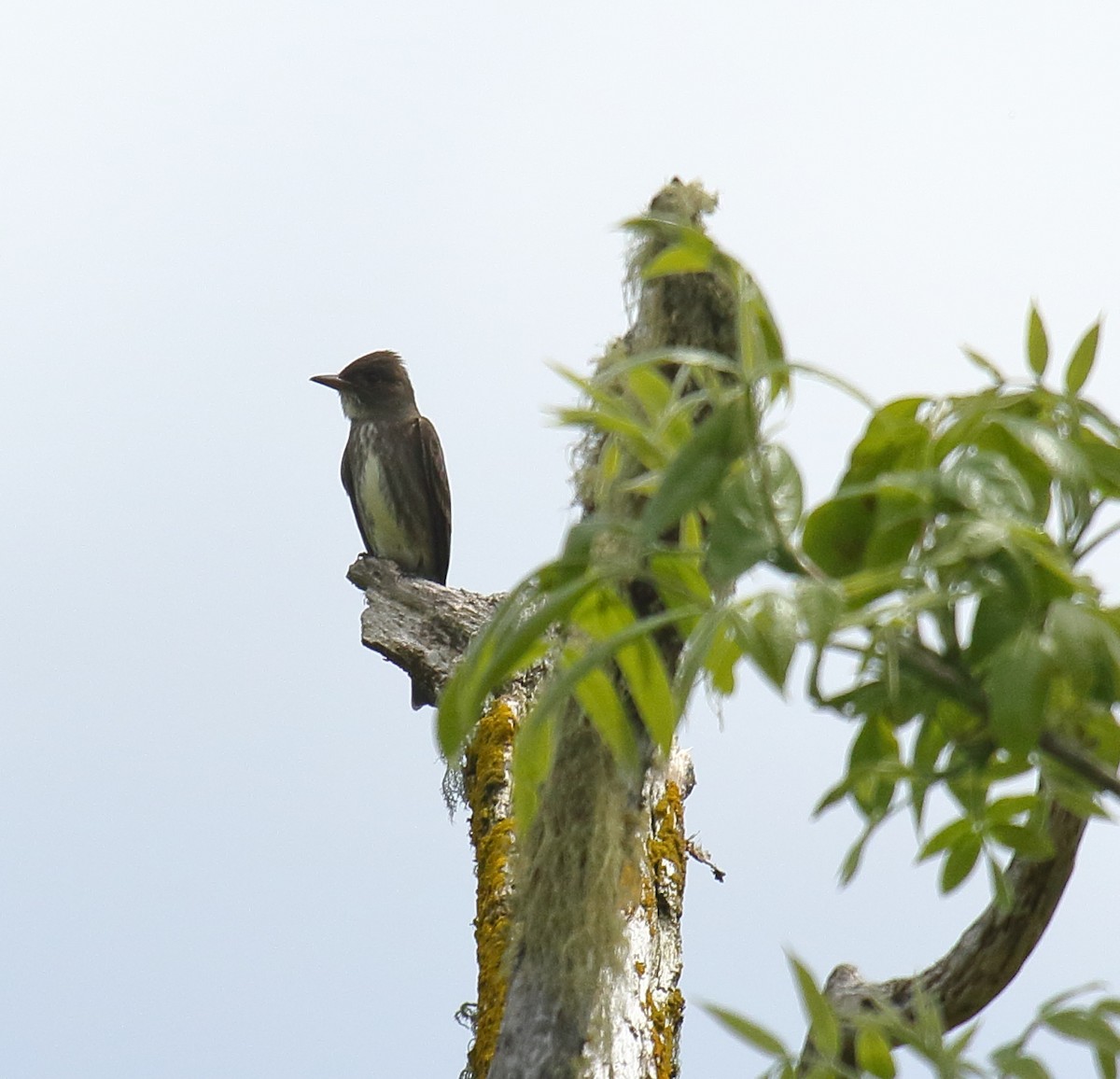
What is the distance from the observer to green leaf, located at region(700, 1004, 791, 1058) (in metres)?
1.13

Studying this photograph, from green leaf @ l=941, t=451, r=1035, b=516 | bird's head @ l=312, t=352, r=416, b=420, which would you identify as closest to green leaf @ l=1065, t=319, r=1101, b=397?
green leaf @ l=941, t=451, r=1035, b=516

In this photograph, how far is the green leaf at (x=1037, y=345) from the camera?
118 cm

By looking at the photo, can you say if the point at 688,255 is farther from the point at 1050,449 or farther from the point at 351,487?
the point at 351,487

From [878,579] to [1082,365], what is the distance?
11.5 inches

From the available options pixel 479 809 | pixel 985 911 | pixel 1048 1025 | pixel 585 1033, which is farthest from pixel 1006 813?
pixel 479 809

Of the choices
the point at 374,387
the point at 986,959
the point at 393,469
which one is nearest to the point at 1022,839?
the point at 986,959

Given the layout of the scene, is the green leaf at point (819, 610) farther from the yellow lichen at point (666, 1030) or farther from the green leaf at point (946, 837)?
the yellow lichen at point (666, 1030)

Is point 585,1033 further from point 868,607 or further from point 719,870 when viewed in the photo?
point 868,607

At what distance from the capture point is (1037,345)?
119 centimetres

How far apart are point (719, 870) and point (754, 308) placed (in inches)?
132

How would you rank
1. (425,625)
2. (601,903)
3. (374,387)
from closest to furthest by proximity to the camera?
1. (601,903)
2. (425,625)
3. (374,387)

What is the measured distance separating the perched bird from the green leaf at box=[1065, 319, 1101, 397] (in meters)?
6.26

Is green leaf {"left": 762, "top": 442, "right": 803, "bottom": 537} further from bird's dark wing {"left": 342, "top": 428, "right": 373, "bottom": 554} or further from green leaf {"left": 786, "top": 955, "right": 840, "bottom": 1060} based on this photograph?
bird's dark wing {"left": 342, "top": 428, "right": 373, "bottom": 554}

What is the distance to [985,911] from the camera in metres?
2.53
